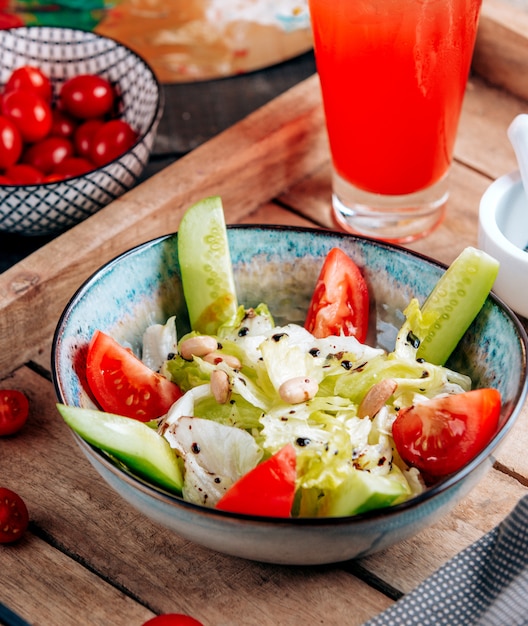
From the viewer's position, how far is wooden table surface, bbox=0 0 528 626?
1.21 metres

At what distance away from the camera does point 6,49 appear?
2096 millimetres

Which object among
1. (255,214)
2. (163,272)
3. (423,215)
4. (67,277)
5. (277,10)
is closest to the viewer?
(163,272)

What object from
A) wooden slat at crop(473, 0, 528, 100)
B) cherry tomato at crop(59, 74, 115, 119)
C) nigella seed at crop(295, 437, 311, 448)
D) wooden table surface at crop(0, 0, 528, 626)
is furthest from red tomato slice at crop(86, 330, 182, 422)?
wooden slat at crop(473, 0, 528, 100)

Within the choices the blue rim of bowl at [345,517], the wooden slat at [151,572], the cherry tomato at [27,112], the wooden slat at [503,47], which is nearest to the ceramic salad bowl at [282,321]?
the blue rim of bowl at [345,517]

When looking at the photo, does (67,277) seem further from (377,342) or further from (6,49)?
(6,49)

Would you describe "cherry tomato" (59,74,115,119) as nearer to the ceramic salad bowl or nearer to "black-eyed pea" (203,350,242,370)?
the ceramic salad bowl

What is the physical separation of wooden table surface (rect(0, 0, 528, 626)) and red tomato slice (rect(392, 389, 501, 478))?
6.4 inches

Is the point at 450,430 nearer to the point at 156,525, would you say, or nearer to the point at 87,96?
the point at 156,525

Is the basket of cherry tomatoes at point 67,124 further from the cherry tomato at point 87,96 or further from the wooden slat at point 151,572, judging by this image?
the wooden slat at point 151,572

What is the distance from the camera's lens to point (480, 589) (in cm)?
111

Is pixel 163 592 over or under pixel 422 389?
under

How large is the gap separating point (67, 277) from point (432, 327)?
65 cm

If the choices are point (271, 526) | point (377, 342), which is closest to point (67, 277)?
point (377, 342)

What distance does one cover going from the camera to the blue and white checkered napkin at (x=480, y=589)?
3.46 ft
